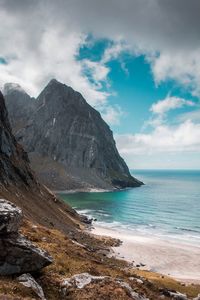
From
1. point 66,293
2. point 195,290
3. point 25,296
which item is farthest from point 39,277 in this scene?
point 195,290

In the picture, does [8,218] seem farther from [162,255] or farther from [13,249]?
[162,255]

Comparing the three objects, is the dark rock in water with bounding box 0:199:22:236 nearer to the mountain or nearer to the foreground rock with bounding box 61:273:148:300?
the foreground rock with bounding box 61:273:148:300

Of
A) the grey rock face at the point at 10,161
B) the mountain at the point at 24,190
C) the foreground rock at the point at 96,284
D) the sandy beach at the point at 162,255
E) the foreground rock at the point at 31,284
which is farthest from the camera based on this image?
the grey rock face at the point at 10,161

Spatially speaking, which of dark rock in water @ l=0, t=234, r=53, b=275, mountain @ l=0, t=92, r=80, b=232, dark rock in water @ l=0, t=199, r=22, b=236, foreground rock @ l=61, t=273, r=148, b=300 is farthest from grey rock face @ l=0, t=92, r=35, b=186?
dark rock in water @ l=0, t=199, r=22, b=236

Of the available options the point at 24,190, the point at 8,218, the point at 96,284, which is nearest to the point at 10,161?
the point at 24,190

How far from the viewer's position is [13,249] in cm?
2480

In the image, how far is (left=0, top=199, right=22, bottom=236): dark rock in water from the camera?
24.5 meters

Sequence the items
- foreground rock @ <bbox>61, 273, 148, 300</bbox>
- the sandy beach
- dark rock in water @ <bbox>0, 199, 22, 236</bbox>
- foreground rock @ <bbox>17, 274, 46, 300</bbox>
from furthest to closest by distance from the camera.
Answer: the sandy beach < foreground rock @ <bbox>61, 273, 148, 300</bbox> < dark rock in water @ <bbox>0, 199, 22, 236</bbox> < foreground rock @ <bbox>17, 274, 46, 300</bbox>

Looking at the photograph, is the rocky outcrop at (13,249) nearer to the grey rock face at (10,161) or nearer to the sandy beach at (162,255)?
the sandy beach at (162,255)

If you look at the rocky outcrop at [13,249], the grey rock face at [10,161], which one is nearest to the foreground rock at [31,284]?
the rocky outcrop at [13,249]

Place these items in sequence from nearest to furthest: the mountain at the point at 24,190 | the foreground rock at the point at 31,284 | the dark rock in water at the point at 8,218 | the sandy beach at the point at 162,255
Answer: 1. the foreground rock at the point at 31,284
2. the dark rock in water at the point at 8,218
3. the sandy beach at the point at 162,255
4. the mountain at the point at 24,190

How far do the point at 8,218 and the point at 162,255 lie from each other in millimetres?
91157

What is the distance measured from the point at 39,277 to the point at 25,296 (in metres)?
4.74

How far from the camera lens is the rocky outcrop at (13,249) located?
80.5 ft
